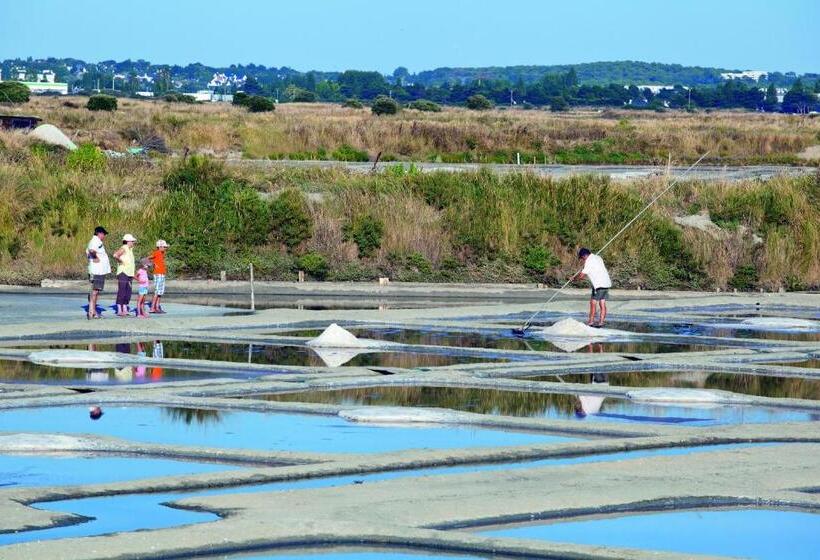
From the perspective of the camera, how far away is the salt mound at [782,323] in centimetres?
2483

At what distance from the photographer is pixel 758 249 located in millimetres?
33469

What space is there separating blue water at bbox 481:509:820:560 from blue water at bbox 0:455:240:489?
3153mm

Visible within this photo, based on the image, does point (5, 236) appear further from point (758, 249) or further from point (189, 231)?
point (758, 249)

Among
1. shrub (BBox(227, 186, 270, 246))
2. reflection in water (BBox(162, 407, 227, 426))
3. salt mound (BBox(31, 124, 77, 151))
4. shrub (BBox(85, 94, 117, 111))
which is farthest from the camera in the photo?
shrub (BBox(85, 94, 117, 111))

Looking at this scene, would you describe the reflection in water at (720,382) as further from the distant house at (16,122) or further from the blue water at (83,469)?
the distant house at (16,122)

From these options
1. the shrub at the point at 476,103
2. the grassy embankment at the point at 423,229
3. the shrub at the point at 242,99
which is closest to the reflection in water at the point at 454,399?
the grassy embankment at the point at 423,229

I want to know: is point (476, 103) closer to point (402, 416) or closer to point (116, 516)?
point (402, 416)

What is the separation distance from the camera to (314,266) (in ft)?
104

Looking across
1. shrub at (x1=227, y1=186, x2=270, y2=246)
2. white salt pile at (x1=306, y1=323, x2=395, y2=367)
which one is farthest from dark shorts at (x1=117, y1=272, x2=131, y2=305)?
shrub at (x1=227, y1=186, x2=270, y2=246)

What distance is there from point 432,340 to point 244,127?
1878 inches

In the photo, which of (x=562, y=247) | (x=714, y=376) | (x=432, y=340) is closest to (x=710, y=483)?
(x=714, y=376)

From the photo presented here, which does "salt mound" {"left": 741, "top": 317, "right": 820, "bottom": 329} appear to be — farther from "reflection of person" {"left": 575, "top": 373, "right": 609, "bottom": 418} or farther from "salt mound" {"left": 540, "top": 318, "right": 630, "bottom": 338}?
"reflection of person" {"left": 575, "top": 373, "right": 609, "bottom": 418}

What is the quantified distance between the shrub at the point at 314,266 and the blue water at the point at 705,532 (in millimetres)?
21047

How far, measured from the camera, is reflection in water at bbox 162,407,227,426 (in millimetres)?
15008
